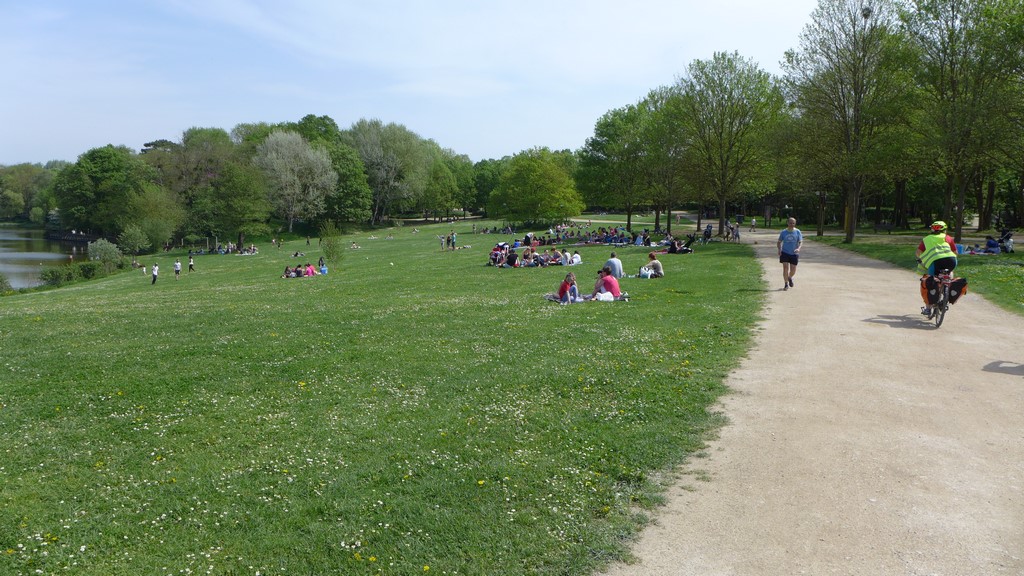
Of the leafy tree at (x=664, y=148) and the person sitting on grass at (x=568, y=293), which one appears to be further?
the leafy tree at (x=664, y=148)

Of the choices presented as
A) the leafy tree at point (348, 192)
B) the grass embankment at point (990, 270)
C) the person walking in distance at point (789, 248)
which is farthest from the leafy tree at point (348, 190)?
the person walking in distance at point (789, 248)

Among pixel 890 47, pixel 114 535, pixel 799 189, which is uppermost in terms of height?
pixel 890 47

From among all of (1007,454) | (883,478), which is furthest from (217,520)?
(1007,454)

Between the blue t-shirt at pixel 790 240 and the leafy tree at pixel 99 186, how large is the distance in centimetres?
8734

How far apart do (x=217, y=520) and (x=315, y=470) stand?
4.13ft

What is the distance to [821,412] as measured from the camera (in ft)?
28.7

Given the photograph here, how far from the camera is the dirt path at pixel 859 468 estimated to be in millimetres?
5324

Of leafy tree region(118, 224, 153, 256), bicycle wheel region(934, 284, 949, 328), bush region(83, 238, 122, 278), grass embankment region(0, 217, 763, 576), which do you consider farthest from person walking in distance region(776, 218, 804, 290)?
leafy tree region(118, 224, 153, 256)

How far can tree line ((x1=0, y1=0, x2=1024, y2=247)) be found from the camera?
33875mm

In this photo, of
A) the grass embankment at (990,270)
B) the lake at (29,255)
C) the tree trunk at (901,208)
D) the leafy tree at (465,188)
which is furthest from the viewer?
the leafy tree at (465,188)

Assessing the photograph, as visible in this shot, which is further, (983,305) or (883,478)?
(983,305)

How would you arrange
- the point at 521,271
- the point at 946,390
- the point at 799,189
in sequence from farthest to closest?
the point at 799,189, the point at 521,271, the point at 946,390

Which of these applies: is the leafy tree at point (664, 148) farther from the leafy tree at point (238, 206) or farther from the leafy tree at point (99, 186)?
the leafy tree at point (99, 186)

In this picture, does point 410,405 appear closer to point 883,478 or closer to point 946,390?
point 883,478
